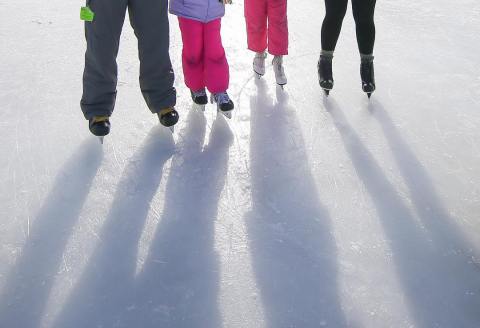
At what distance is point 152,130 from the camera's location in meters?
2.29

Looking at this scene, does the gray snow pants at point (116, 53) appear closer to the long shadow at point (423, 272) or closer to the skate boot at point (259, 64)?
the skate boot at point (259, 64)

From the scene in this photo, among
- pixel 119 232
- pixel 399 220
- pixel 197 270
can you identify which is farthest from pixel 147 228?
pixel 399 220

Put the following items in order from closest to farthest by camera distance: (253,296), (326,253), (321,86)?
1. (253,296)
2. (326,253)
3. (321,86)

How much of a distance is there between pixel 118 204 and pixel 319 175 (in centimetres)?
79

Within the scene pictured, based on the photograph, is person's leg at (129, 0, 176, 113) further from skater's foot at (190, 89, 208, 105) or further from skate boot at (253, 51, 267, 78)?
skate boot at (253, 51, 267, 78)

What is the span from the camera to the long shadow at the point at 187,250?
147 cm

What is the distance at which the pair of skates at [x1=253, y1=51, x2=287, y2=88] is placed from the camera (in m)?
2.65

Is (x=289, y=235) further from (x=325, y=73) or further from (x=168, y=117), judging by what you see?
(x=325, y=73)

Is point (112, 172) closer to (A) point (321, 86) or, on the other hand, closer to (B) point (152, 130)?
(B) point (152, 130)

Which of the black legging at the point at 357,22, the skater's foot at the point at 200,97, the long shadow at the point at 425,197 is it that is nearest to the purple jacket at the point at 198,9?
the skater's foot at the point at 200,97

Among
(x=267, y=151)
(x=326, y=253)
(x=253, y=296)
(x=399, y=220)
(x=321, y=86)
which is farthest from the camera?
(x=321, y=86)

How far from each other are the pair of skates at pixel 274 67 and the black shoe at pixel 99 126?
928 mm

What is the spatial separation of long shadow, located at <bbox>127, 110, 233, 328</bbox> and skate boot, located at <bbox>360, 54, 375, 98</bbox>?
0.78 meters

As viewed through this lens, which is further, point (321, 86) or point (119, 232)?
point (321, 86)
